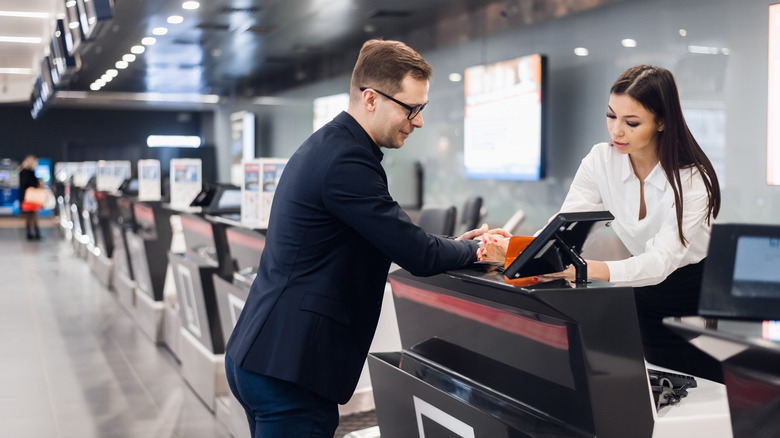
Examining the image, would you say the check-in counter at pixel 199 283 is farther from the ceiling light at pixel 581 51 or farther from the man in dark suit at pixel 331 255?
the ceiling light at pixel 581 51

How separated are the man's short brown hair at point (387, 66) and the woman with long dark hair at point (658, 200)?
2.25ft

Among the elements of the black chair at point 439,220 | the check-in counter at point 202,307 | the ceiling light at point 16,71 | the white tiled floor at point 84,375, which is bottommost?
the white tiled floor at point 84,375

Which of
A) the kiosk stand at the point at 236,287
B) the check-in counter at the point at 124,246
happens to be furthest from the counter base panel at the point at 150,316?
the kiosk stand at the point at 236,287

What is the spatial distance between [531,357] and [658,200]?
27.1 inches

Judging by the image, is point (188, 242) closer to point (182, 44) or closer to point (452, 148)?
point (452, 148)

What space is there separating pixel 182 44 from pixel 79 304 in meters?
4.69

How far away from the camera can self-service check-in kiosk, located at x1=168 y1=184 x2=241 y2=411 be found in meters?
4.16

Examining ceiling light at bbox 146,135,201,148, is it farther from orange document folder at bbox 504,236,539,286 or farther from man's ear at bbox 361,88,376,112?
orange document folder at bbox 504,236,539,286

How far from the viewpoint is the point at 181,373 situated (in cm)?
506

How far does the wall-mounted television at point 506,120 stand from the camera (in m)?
7.11

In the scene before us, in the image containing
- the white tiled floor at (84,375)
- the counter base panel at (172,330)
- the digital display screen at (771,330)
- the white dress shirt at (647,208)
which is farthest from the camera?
the counter base panel at (172,330)

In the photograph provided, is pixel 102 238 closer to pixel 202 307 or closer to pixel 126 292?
pixel 126 292

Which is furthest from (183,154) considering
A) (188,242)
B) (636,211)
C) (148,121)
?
(636,211)

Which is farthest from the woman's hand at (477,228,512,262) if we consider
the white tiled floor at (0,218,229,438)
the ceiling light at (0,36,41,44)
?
the ceiling light at (0,36,41,44)
